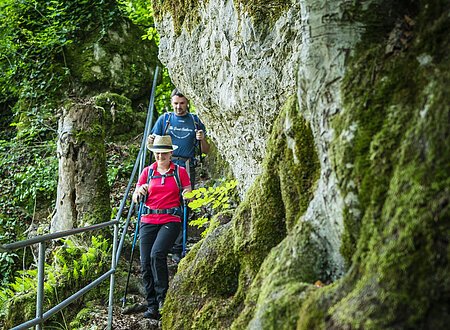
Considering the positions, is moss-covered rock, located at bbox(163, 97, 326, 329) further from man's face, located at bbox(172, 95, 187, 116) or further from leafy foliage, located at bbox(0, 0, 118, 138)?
leafy foliage, located at bbox(0, 0, 118, 138)

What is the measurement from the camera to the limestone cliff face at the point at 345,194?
1.90 meters

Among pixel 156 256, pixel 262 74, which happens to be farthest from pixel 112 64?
pixel 262 74

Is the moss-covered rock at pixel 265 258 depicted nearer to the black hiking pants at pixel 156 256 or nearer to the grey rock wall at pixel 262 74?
the grey rock wall at pixel 262 74

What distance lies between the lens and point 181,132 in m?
7.23

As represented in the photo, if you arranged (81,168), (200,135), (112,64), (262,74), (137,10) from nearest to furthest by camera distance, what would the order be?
1. (262,74)
2. (200,135)
3. (81,168)
4. (112,64)
5. (137,10)

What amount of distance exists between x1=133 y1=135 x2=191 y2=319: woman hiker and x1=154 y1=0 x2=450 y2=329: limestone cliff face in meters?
1.57

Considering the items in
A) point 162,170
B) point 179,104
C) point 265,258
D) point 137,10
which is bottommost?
point 265,258

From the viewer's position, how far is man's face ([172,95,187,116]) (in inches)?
286

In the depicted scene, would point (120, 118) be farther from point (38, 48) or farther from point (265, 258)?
point (265, 258)

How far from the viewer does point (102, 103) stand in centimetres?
1181

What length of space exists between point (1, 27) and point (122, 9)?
10.3 feet

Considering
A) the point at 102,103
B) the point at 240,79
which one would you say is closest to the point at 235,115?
the point at 240,79

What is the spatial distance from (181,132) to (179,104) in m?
0.41

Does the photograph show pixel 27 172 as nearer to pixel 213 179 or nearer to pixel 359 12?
pixel 213 179
